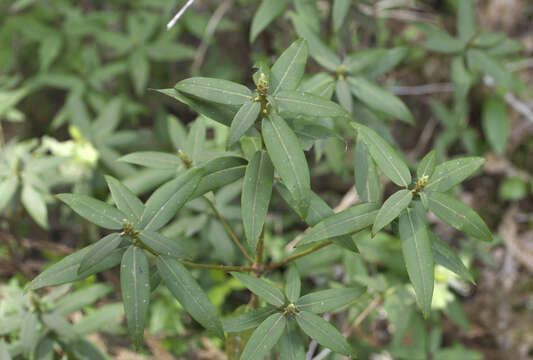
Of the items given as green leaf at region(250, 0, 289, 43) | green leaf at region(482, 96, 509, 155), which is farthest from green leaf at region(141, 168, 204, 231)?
green leaf at region(482, 96, 509, 155)

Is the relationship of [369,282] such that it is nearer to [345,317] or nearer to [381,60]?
[345,317]

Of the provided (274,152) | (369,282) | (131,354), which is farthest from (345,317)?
(274,152)

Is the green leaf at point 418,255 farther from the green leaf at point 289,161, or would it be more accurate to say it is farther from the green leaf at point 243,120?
the green leaf at point 243,120

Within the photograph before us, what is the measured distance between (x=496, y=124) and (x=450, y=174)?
2279 millimetres

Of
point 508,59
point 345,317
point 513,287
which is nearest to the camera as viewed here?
point 345,317

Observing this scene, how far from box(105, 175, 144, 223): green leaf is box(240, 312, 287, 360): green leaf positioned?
48 cm

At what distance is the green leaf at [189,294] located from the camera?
3.95 ft

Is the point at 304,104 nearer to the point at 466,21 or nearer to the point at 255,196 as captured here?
the point at 255,196

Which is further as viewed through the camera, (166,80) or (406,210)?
(166,80)

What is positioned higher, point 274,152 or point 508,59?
point 508,59

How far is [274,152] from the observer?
1.15 meters

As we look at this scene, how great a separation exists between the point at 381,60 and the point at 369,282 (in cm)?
108

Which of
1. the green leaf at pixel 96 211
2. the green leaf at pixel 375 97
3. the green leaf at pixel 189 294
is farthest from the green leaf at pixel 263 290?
the green leaf at pixel 375 97

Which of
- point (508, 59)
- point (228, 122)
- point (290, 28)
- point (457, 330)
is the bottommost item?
→ point (228, 122)
